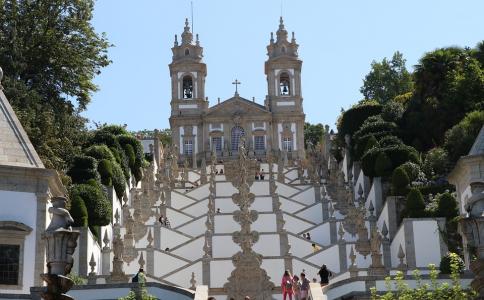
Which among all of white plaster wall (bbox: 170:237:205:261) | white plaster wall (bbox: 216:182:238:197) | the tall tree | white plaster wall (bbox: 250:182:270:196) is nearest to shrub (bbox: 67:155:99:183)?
the tall tree

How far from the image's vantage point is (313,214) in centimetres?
4572

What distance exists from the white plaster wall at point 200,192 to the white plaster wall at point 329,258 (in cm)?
1293

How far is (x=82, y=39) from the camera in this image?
129 ft

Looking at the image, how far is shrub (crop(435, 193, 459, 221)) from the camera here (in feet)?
112

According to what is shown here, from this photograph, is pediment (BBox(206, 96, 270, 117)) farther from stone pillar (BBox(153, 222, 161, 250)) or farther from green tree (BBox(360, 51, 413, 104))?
stone pillar (BBox(153, 222, 161, 250))

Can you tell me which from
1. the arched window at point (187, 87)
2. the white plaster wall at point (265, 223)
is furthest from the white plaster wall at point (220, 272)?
the arched window at point (187, 87)

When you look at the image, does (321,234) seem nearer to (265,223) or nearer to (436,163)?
(265,223)

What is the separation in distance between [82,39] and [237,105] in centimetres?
3477

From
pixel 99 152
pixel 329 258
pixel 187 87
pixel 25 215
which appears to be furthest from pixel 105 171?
pixel 187 87

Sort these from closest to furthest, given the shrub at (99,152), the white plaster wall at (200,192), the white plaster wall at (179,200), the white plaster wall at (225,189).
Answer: the shrub at (99,152) → the white plaster wall at (179,200) → the white plaster wall at (200,192) → the white plaster wall at (225,189)

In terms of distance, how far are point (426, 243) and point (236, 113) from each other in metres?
39.9

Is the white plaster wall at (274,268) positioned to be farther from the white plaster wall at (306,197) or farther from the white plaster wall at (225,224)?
the white plaster wall at (306,197)

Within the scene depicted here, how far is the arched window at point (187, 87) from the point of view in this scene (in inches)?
2965

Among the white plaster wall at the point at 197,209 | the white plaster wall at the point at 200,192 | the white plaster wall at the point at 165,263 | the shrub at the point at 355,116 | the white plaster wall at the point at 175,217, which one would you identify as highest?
the shrub at the point at 355,116
